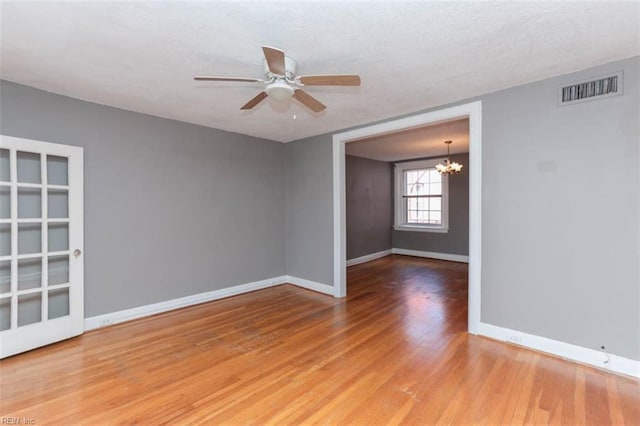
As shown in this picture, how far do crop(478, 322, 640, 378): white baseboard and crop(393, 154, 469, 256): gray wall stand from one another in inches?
168

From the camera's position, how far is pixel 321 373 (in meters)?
2.47

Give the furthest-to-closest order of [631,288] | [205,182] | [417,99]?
[205,182] < [417,99] < [631,288]

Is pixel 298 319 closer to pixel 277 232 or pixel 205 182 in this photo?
pixel 277 232

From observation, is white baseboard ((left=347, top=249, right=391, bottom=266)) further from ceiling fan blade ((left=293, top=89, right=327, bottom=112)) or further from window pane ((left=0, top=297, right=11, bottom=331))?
window pane ((left=0, top=297, right=11, bottom=331))

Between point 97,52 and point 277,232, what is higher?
point 97,52

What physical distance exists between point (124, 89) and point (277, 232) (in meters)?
3.02

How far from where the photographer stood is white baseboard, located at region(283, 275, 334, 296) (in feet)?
15.4

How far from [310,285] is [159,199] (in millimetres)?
2606

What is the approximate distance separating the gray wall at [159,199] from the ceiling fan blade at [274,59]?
2.52m

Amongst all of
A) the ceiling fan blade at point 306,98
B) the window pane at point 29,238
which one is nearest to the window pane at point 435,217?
the ceiling fan blade at point 306,98

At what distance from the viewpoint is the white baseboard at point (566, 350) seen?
2410 millimetres

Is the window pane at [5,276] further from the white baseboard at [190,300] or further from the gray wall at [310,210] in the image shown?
the gray wall at [310,210]

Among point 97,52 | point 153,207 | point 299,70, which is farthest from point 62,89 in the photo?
A: point 299,70

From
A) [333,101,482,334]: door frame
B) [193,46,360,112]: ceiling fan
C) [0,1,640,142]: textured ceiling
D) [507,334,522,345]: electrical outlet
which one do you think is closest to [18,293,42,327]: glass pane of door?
[0,1,640,142]: textured ceiling
